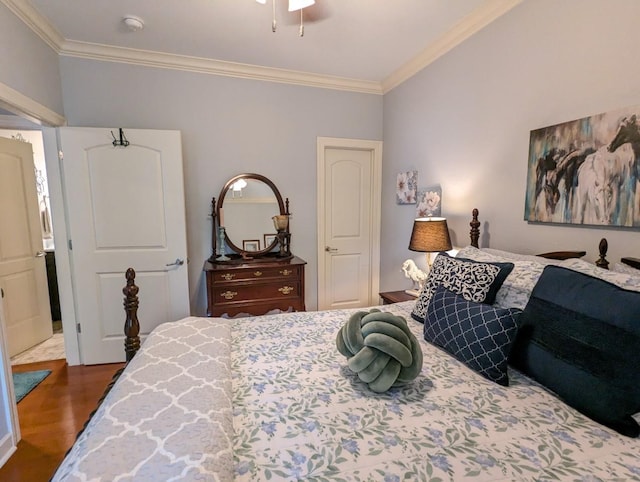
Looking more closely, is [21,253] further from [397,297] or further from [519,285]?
[519,285]

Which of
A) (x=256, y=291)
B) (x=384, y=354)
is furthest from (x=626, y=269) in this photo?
(x=256, y=291)

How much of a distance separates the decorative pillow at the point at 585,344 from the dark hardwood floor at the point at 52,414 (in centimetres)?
230

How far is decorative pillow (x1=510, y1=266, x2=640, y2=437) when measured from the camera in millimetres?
896

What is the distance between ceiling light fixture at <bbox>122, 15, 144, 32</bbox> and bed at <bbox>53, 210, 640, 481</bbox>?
6.99ft

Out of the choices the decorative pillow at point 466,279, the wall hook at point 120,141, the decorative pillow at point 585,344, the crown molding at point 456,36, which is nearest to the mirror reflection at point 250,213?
the wall hook at point 120,141

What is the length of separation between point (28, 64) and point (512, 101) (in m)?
3.10

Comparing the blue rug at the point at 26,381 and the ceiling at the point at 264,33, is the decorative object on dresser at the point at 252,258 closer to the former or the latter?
the ceiling at the point at 264,33

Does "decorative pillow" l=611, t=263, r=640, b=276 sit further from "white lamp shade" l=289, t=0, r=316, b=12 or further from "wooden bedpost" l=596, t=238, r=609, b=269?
"white lamp shade" l=289, t=0, r=316, b=12

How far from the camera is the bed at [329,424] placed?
0.76m

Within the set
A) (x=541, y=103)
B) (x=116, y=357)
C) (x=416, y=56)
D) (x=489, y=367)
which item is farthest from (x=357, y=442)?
(x=416, y=56)

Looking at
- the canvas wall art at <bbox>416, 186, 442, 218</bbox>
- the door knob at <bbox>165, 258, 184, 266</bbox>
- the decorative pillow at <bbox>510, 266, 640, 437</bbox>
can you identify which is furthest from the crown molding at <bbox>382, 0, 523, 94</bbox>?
the door knob at <bbox>165, 258, 184, 266</bbox>

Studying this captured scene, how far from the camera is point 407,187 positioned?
9.80ft

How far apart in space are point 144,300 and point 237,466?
2293mm

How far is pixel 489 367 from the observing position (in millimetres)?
1185
